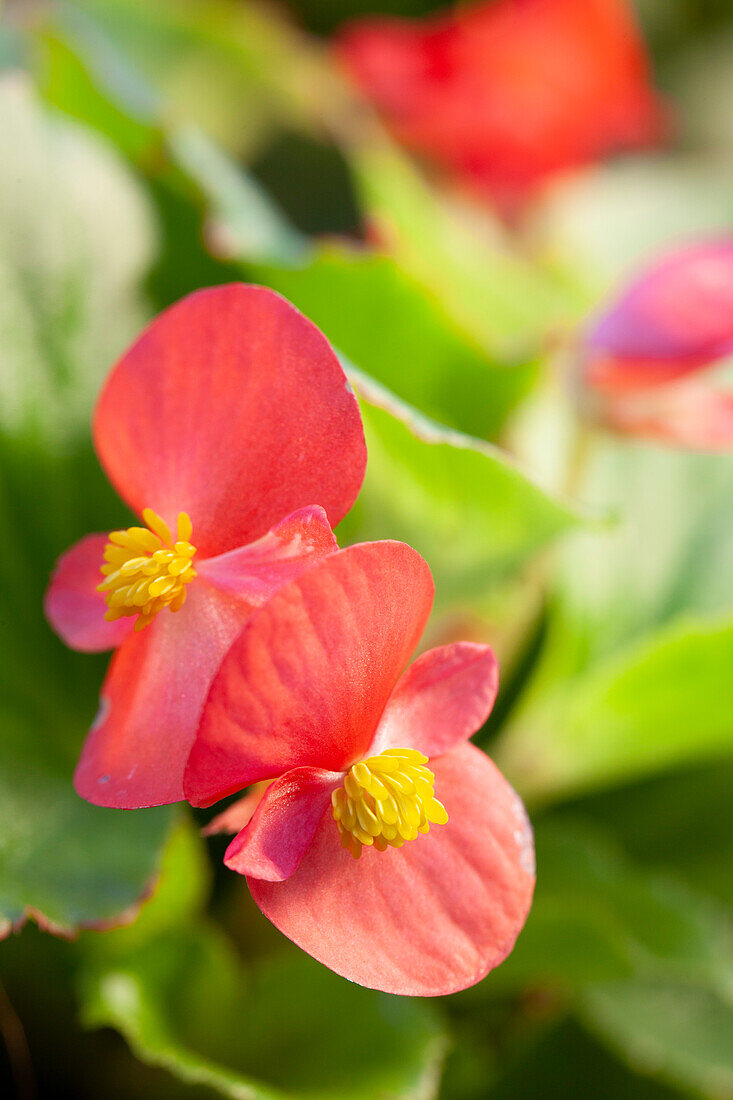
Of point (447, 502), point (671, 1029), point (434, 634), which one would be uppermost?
point (447, 502)

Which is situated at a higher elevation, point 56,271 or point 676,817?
point 56,271

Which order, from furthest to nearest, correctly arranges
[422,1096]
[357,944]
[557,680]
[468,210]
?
[468,210]
[557,680]
[422,1096]
[357,944]

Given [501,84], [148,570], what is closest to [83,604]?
[148,570]

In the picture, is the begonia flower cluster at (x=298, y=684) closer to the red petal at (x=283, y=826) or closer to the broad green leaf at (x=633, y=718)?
the red petal at (x=283, y=826)

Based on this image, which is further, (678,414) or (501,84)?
(501,84)

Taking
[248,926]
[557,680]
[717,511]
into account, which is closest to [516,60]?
[717,511]

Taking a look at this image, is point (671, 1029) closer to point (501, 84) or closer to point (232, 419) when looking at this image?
point (232, 419)

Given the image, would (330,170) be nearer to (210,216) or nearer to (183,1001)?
(210,216)

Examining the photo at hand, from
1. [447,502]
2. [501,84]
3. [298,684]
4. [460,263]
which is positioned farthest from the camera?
[501,84]
